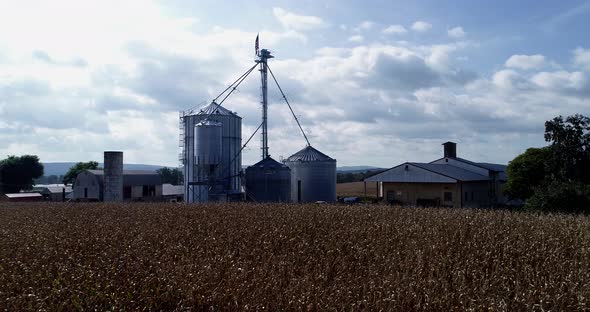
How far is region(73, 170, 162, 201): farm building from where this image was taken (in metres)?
51.4

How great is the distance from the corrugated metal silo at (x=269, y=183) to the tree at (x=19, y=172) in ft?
159

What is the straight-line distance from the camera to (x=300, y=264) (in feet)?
30.9

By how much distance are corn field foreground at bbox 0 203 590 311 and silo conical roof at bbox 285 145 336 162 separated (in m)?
23.1

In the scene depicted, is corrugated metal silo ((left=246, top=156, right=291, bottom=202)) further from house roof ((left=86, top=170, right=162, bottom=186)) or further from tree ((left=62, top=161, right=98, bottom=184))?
tree ((left=62, top=161, right=98, bottom=184))

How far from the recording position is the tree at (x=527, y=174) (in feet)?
134

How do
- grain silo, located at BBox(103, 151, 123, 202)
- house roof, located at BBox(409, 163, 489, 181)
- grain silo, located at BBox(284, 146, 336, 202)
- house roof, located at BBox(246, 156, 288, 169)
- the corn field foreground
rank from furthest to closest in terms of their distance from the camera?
house roof, located at BBox(409, 163, 489, 181) → grain silo, located at BBox(103, 151, 123, 202) → grain silo, located at BBox(284, 146, 336, 202) → house roof, located at BBox(246, 156, 288, 169) → the corn field foreground

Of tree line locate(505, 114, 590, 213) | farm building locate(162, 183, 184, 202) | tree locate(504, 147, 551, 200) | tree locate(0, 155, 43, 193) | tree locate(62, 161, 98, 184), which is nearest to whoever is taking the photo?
tree line locate(505, 114, 590, 213)

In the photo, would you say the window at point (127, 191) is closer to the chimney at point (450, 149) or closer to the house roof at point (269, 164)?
the house roof at point (269, 164)

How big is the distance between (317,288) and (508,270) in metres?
3.72

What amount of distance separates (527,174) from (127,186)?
3895 centimetres

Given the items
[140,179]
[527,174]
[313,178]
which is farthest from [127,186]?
[527,174]

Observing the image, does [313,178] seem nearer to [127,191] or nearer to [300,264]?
[127,191]

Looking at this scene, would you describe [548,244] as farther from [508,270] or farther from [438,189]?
[438,189]

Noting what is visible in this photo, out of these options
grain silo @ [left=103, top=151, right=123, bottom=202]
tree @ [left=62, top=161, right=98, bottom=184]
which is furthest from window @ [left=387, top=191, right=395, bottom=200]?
tree @ [left=62, top=161, right=98, bottom=184]
